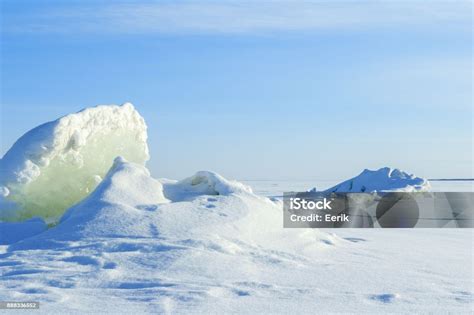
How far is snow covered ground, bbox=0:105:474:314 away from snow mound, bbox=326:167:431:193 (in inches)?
190

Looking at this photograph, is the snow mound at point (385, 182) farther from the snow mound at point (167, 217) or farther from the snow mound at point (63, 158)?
the snow mound at point (63, 158)

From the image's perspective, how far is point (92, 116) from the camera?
7410 millimetres

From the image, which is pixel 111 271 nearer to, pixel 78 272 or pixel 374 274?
pixel 78 272

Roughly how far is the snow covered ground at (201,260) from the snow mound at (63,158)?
5 centimetres

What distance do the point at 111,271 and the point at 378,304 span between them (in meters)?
2.16

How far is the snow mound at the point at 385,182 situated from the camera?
12.2 meters

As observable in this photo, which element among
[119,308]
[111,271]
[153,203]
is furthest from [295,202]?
[119,308]

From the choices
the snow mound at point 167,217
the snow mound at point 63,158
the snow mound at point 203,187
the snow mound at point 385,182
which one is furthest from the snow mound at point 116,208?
the snow mound at point 385,182

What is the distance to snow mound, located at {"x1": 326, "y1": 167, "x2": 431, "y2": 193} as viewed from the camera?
12.2m

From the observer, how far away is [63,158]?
279 inches

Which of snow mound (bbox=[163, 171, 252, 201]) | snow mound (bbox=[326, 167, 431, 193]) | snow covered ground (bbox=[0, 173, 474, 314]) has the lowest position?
snow covered ground (bbox=[0, 173, 474, 314])

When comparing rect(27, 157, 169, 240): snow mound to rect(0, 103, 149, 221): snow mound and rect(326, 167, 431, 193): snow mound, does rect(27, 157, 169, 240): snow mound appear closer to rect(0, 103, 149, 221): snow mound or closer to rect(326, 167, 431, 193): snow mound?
rect(0, 103, 149, 221): snow mound

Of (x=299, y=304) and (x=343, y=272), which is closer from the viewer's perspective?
(x=299, y=304)

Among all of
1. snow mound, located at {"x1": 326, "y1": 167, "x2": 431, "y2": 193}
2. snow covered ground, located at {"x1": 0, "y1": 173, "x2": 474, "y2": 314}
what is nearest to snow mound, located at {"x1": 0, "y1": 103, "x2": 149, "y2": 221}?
snow covered ground, located at {"x1": 0, "y1": 173, "x2": 474, "y2": 314}
